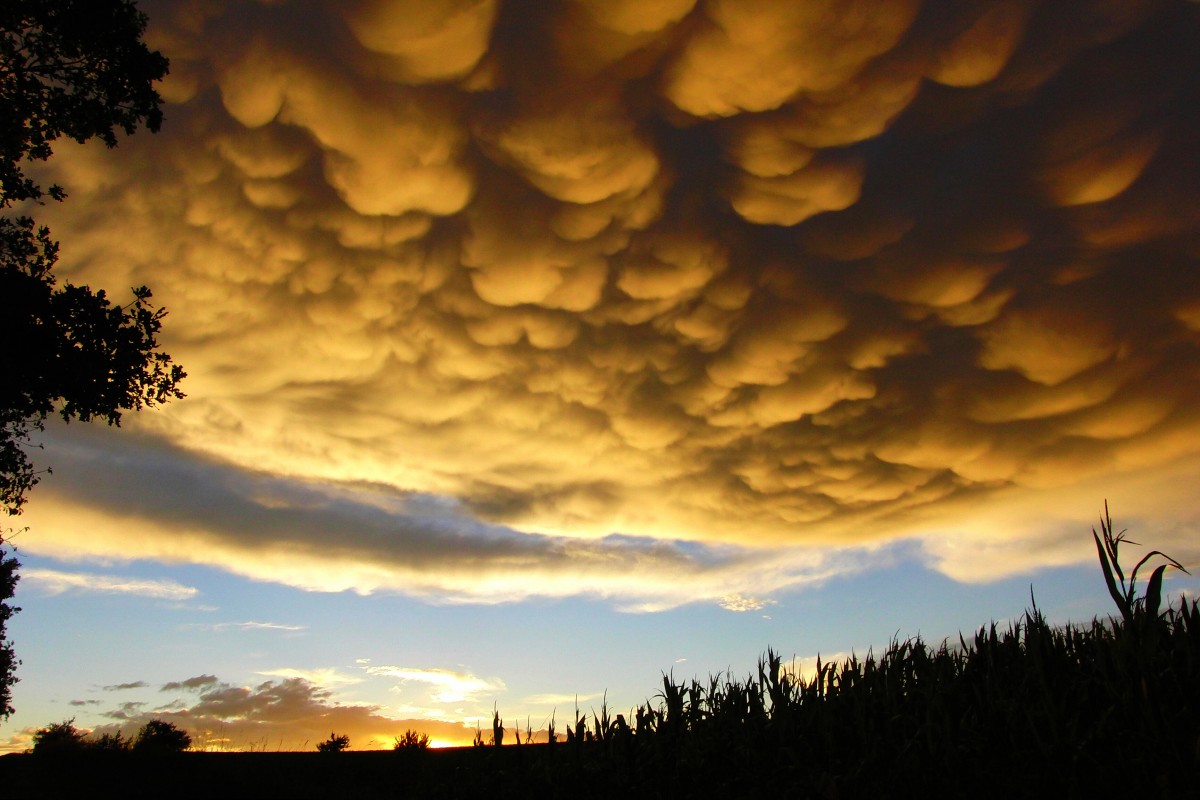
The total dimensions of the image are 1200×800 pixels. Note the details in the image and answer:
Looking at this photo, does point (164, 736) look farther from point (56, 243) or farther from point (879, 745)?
point (879, 745)

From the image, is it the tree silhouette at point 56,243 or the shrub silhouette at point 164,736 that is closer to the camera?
the tree silhouette at point 56,243

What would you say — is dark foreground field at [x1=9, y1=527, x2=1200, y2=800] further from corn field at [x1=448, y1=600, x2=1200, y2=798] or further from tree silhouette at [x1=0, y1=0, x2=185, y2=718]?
tree silhouette at [x1=0, y1=0, x2=185, y2=718]

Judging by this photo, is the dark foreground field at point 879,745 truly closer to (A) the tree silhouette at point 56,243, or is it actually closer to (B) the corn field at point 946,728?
(B) the corn field at point 946,728

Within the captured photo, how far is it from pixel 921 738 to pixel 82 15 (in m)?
19.7

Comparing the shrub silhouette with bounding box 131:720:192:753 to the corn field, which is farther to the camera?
the shrub silhouette with bounding box 131:720:192:753

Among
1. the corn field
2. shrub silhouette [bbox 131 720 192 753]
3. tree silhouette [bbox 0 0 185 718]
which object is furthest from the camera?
shrub silhouette [bbox 131 720 192 753]

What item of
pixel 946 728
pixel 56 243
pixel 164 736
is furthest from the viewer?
pixel 164 736

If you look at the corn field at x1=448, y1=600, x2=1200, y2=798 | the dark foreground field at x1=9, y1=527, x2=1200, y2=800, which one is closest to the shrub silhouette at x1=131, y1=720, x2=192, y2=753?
the dark foreground field at x1=9, y1=527, x2=1200, y2=800

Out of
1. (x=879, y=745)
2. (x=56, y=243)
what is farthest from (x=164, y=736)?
(x=879, y=745)

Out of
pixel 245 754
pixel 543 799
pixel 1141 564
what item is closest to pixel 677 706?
pixel 543 799

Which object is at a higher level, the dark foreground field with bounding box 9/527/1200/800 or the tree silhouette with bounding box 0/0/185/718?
the tree silhouette with bounding box 0/0/185/718

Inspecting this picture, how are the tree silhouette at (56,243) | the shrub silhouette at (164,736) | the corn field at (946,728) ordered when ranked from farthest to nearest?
the shrub silhouette at (164,736)
the tree silhouette at (56,243)
the corn field at (946,728)

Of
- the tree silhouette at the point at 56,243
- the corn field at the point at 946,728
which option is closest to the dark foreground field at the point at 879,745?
the corn field at the point at 946,728

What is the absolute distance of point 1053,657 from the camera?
1016 cm
